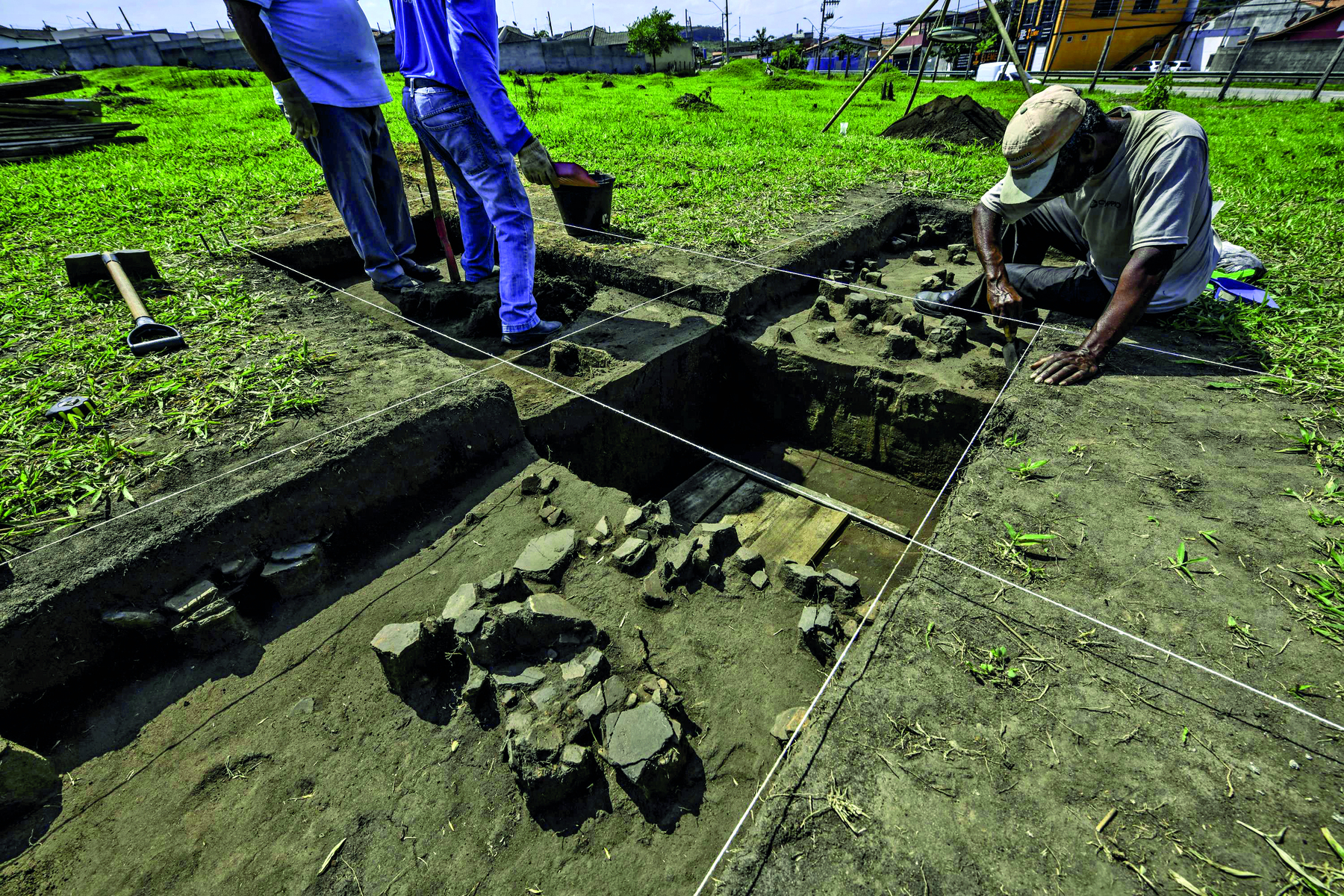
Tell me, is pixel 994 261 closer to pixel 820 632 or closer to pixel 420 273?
pixel 820 632

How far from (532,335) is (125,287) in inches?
94.3

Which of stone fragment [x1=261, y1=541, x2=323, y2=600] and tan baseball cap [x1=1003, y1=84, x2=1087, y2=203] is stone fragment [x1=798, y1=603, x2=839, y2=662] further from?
tan baseball cap [x1=1003, y1=84, x2=1087, y2=203]

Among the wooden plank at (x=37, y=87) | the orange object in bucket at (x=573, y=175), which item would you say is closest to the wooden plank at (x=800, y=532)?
the orange object in bucket at (x=573, y=175)

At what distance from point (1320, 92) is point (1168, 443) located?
21.2 m

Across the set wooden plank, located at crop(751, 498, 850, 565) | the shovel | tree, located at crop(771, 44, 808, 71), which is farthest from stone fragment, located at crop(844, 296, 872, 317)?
tree, located at crop(771, 44, 808, 71)

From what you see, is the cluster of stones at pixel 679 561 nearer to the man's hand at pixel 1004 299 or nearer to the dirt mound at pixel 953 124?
the man's hand at pixel 1004 299

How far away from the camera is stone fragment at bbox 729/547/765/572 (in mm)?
2264

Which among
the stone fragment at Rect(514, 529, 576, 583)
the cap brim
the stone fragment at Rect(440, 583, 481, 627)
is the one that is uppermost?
the cap brim

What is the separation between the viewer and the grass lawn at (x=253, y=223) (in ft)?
7.91

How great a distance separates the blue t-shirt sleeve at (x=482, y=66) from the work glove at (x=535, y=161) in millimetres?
43

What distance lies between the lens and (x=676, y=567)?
2.13 metres

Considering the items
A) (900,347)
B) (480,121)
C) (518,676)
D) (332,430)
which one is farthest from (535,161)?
(518,676)

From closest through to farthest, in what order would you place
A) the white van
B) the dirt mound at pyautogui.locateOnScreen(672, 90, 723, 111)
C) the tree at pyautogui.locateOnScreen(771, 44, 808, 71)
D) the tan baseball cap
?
the tan baseball cap < the dirt mound at pyautogui.locateOnScreen(672, 90, 723, 111) < the white van < the tree at pyautogui.locateOnScreen(771, 44, 808, 71)

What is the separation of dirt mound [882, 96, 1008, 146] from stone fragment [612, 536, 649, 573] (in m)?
9.11
